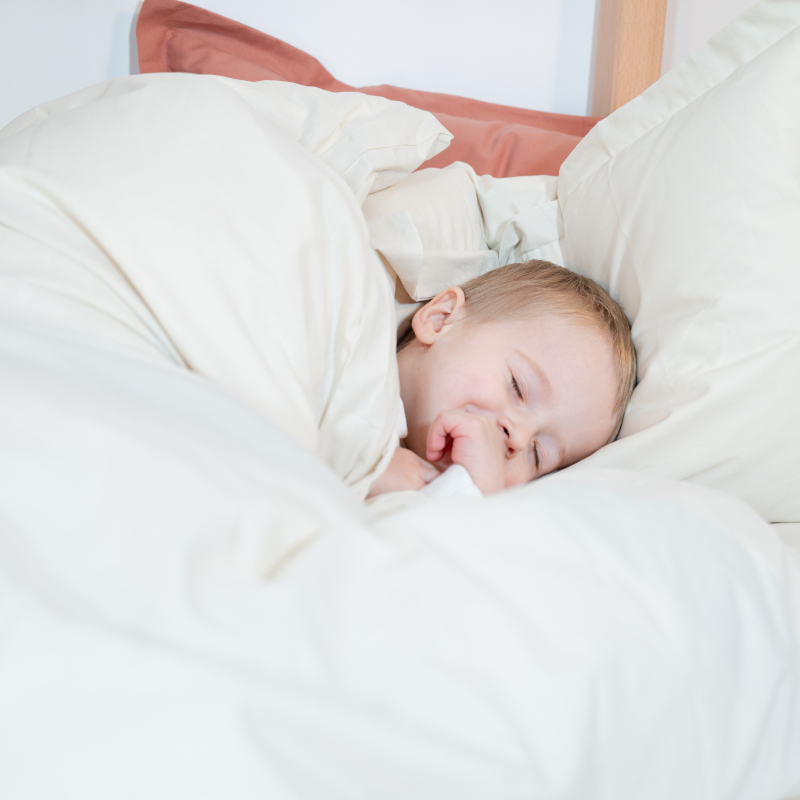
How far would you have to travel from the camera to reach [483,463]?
667mm

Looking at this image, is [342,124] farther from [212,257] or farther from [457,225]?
[212,257]

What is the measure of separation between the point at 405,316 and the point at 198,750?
68 cm

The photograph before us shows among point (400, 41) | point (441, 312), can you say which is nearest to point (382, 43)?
point (400, 41)

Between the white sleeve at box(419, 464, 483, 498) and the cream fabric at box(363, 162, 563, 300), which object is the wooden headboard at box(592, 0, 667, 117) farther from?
the white sleeve at box(419, 464, 483, 498)

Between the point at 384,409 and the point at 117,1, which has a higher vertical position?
the point at 117,1

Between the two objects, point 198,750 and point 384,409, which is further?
point 384,409

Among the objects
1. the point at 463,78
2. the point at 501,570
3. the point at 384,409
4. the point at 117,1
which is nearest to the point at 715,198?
the point at 384,409

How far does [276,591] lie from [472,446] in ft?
1.22

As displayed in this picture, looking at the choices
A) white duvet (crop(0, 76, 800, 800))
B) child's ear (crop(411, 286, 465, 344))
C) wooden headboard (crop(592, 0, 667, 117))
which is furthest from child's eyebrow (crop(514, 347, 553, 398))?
wooden headboard (crop(592, 0, 667, 117))

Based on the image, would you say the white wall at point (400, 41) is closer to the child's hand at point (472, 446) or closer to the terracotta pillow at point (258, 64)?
the terracotta pillow at point (258, 64)

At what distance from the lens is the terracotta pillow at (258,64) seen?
1.16m

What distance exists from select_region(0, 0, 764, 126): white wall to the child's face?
88cm

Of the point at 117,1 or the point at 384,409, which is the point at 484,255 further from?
the point at 117,1

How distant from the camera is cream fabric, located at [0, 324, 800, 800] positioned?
29cm
